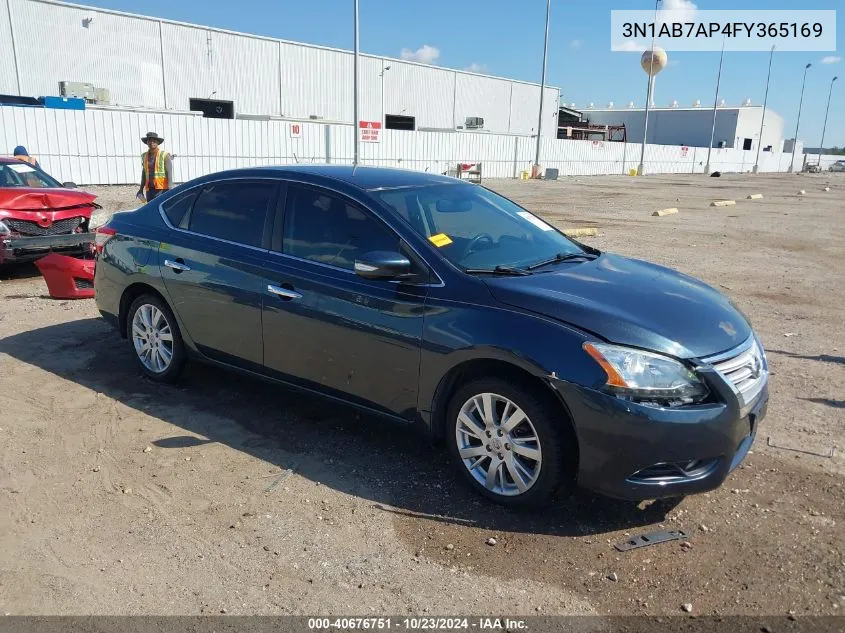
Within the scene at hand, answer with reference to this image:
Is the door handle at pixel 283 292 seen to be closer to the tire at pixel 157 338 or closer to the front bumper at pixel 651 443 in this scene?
the tire at pixel 157 338

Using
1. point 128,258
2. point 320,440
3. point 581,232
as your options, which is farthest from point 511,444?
point 581,232

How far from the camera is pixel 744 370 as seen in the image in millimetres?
3428

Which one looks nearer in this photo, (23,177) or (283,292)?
(283,292)

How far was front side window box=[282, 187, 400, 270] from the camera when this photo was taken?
13.3 feet

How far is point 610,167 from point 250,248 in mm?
53393

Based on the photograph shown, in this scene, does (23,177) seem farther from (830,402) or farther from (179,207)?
(830,402)

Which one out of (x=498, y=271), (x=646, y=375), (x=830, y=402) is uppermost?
(x=498, y=271)

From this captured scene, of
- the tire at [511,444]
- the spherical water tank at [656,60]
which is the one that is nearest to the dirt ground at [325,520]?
the tire at [511,444]

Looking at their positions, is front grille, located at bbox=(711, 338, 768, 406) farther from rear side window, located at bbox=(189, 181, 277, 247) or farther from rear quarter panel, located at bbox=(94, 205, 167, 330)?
rear quarter panel, located at bbox=(94, 205, 167, 330)

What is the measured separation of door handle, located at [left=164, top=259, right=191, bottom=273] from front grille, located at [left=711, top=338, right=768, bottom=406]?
11.9 feet

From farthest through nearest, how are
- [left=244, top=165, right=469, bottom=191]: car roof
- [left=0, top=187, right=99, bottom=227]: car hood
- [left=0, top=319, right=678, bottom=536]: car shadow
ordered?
[left=0, top=187, right=99, bottom=227]: car hood
[left=244, top=165, right=469, bottom=191]: car roof
[left=0, top=319, right=678, bottom=536]: car shadow

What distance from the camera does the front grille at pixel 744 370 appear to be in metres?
3.29

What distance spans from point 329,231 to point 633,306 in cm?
192

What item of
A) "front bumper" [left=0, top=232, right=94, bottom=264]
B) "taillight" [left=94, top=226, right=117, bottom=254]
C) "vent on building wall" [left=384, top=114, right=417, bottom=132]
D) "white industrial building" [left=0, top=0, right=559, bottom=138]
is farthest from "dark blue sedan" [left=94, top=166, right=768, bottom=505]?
"vent on building wall" [left=384, top=114, right=417, bottom=132]
